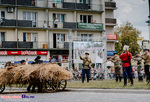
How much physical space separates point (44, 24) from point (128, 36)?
2095 cm

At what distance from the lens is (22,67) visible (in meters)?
12.6

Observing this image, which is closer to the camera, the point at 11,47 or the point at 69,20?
→ the point at 11,47

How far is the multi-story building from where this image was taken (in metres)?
42.5

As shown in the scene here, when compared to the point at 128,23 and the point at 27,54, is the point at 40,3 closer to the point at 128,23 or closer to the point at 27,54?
the point at 27,54

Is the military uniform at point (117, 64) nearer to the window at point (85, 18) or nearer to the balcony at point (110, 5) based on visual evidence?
the window at point (85, 18)

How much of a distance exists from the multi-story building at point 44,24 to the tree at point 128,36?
1170cm

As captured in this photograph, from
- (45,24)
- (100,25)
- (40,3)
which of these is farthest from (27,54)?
(100,25)

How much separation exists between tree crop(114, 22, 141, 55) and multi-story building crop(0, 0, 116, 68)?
11.7 meters

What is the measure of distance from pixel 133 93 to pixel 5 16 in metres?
33.9

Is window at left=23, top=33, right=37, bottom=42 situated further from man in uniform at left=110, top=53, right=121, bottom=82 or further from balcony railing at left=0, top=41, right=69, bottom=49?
man in uniform at left=110, top=53, right=121, bottom=82

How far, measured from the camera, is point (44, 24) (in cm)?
4419

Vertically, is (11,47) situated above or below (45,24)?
below

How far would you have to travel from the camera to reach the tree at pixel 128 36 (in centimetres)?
5938

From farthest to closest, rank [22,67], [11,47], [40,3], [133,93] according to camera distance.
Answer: [40,3], [11,47], [22,67], [133,93]
